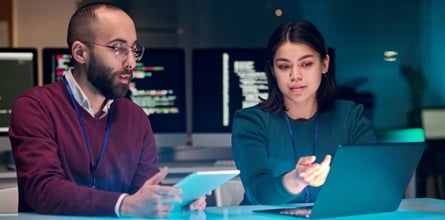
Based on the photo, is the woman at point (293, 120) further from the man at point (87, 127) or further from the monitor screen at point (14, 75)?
the monitor screen at point (14, 75)

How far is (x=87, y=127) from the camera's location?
231 cm

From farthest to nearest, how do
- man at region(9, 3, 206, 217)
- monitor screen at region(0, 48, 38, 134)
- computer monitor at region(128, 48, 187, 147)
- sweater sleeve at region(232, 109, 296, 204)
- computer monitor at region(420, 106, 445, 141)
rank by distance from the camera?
computer monitor at region(420, 106, 445, 141)
computer monitor at region(128, 48, 187, 147)
monitor screen at region(0, 48, 38, 134)
sweater sleeve at region(232, 109, 296, 204)
man at region(9, 3, 206, 217)

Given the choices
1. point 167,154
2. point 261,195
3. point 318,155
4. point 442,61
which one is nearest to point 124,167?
point 261,195

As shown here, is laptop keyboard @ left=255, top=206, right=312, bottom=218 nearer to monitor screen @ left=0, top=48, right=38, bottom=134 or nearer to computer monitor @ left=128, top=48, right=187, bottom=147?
computer monitor @ left=128, top=48, right=187, bottom=147

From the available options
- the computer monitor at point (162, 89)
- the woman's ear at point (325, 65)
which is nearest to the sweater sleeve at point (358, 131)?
the woman's ear at point (325, 65)

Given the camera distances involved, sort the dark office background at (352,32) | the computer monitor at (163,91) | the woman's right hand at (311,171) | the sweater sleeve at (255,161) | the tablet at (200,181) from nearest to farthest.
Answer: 1. the tablet at (200,181)
2. the woman's right hand at (311,171)
3. the sweater sleeve at (255,161)
4. the computer monitor at (163,91)
5. the dark office background at (352,32)

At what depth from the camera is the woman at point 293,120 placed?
2461 mm

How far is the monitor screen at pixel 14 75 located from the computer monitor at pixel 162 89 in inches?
4.2

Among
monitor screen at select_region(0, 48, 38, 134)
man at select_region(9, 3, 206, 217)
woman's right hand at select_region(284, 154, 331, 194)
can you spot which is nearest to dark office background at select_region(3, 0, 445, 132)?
monitor screen at select_region(0, 48, 38, 134)

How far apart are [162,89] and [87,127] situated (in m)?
1.97

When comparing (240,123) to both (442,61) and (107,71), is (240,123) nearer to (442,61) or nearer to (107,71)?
(107,71)

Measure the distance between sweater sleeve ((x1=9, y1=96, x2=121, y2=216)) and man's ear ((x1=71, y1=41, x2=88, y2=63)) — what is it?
20 cm

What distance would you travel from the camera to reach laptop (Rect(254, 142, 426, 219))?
1.89 meters

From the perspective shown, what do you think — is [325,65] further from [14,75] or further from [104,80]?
[14,75]
